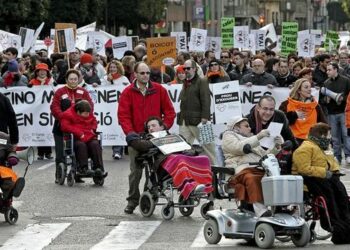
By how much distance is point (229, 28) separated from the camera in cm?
3947

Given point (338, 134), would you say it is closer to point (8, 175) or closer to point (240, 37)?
point (8, 175)

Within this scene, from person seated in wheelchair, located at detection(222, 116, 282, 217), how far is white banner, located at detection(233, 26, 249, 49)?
24467 millimetres

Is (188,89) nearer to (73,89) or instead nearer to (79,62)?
(73,89)

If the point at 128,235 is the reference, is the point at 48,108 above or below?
above

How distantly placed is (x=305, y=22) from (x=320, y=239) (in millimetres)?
127564

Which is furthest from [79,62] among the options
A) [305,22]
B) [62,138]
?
[305,22]

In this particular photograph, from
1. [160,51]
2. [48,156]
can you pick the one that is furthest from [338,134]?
[48,156]

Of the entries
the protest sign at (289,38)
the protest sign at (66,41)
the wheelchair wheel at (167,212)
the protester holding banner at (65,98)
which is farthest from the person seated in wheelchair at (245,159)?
the protest sign at (289,38)

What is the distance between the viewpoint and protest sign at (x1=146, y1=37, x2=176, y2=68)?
89.9 feet

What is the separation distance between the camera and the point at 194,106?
20.8 m

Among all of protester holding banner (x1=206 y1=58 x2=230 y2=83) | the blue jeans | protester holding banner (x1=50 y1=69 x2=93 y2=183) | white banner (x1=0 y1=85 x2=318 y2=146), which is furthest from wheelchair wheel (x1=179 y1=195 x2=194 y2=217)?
white banner (x1=0 y1=85 x2=318 y2=146)

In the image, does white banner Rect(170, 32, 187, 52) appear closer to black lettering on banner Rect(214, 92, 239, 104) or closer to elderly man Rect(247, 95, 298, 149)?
black lettering on banner Rect(214, 92, 239, 104)

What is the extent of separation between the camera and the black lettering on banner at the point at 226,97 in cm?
2431

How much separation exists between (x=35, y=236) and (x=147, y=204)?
1.93m
